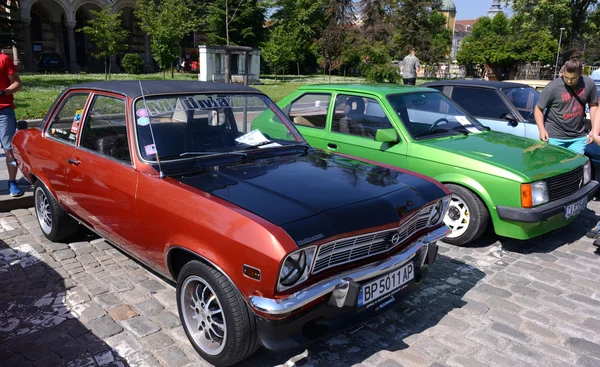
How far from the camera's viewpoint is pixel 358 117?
615 cm

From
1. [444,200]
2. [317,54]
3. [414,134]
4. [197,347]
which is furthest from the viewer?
[317,54]

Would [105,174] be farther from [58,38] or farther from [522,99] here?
[58,38]

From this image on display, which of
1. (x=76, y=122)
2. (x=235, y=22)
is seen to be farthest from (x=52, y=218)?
(x=235, y=22)

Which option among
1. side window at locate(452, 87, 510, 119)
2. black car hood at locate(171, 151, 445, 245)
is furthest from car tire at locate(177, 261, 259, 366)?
side window at locate(452, 87, 510, 119)

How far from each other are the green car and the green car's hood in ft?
0.03

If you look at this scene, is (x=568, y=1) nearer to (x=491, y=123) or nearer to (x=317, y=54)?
(x=317, y=54)

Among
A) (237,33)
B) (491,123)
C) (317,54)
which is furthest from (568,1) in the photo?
(491,123)

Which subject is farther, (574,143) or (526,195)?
(574,143)

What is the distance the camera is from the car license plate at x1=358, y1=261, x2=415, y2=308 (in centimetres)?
297

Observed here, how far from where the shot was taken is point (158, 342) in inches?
134

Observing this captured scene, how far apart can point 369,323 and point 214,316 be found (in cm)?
127

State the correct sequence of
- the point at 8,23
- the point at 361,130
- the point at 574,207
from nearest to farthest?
1. the point at 574,207
2. the point at 361,130
3. the point at 8,23

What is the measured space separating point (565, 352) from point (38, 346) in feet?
12.2

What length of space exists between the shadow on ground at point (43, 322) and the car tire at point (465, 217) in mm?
3622
